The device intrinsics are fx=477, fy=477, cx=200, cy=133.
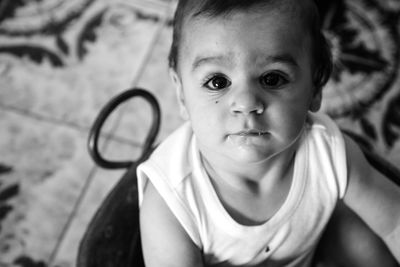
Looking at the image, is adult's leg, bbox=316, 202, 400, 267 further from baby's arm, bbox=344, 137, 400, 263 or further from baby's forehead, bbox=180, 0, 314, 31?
baby's forehead, bbox=180, 0, 314, 31

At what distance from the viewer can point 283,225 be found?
65cm

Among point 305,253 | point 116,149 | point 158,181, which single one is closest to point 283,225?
point 305,253

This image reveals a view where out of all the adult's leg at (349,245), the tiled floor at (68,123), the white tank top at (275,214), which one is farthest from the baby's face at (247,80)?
the tiled floor at (68,123)

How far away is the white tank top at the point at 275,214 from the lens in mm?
633

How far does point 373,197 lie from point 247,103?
0.29 metres

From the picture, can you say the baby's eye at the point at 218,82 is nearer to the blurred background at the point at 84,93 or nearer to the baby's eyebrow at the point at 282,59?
the baby's eyebrow at the point at 282,59

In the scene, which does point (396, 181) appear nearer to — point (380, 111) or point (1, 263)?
point (380, 111)

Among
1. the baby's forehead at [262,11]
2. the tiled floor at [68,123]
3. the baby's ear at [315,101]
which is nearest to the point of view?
the baby's forehead at [262,11]

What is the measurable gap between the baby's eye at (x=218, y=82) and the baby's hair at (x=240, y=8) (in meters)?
0.07

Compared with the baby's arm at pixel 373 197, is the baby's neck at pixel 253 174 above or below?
above

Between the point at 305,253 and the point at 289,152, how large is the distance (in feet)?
0.51

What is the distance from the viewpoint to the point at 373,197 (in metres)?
0.68

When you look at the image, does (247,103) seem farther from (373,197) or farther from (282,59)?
(373,197)

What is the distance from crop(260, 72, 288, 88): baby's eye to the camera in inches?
20.9
